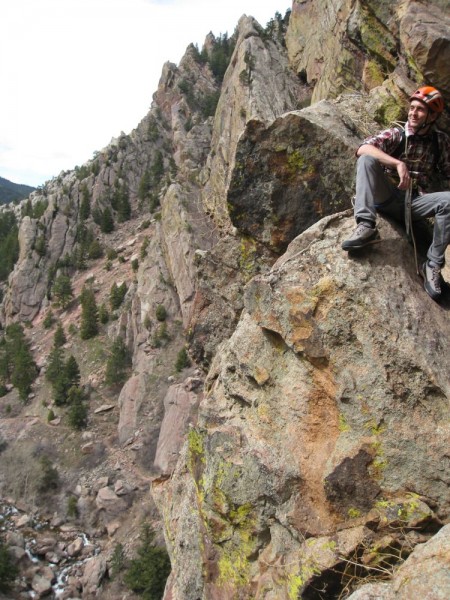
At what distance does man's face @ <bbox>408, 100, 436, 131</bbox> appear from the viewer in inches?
222

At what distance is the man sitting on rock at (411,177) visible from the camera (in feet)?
18.7

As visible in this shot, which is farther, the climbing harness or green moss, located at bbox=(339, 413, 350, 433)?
the climbing harness

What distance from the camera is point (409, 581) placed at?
402 cm

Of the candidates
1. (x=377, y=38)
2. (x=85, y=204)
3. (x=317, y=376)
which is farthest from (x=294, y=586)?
(x=85, y=204)

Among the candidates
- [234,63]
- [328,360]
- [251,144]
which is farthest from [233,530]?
[234,63]

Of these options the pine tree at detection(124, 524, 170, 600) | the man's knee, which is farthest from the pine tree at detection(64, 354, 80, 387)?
the man's knee

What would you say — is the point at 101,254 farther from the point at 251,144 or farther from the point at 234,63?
the point at 251,144

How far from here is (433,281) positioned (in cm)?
598

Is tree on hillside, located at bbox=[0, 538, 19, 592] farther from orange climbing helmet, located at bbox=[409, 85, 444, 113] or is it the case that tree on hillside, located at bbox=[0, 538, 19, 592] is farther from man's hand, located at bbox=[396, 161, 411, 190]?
orange climbing helmet, located at bbox=[409, 85, 444, 113]

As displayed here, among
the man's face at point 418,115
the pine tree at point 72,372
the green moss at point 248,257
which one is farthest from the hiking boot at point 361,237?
the pine tree at point 72,372

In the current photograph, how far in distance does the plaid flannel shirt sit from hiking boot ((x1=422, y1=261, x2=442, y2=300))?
4.16ft

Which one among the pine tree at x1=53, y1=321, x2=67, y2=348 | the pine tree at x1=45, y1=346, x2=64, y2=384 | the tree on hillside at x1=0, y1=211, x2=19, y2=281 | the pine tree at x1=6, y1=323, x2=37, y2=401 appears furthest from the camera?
the tree on hillside at x1=0, y1=211, x2=19, y2=281

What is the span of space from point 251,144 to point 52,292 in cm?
5927

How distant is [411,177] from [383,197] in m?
0.45
